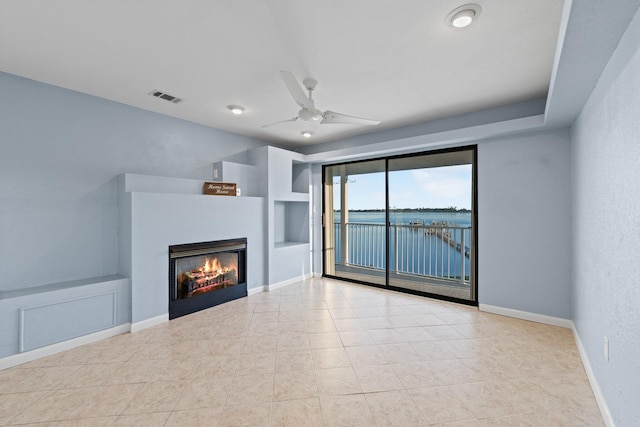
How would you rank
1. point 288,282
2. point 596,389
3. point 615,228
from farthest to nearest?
point 288,282, point 596,389, point 615,228

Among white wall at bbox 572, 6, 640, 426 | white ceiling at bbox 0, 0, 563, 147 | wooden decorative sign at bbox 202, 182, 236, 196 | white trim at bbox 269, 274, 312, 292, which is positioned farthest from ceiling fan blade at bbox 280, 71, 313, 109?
white trim at bbox 269, 274, 312, 292

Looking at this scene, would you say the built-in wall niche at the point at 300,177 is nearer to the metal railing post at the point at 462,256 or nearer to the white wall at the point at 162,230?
the white wall at the point at 162,230

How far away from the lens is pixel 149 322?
122 inches

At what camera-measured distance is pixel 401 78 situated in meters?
2.64

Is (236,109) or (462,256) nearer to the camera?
(236,109)

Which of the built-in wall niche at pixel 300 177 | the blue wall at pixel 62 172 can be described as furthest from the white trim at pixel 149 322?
the built-in wall niche at pixel 300 177

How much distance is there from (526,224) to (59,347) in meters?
5.12

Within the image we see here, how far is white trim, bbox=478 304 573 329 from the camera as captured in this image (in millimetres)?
2982

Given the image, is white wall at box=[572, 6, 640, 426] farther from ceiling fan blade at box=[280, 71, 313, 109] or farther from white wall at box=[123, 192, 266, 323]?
white wall at box=[123, 192, 266, 323]

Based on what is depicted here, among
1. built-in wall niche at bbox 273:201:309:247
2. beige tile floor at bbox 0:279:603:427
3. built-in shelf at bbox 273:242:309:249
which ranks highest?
built-in wall niche at bbox 273:201:309:247

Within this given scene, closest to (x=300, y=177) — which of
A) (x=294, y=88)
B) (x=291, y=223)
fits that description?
(x=291, y=223)

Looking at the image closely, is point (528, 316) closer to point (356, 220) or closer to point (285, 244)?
point (356, 220)

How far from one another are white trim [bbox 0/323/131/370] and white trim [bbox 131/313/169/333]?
7 cm

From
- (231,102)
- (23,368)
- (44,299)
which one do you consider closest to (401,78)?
(231,102)
